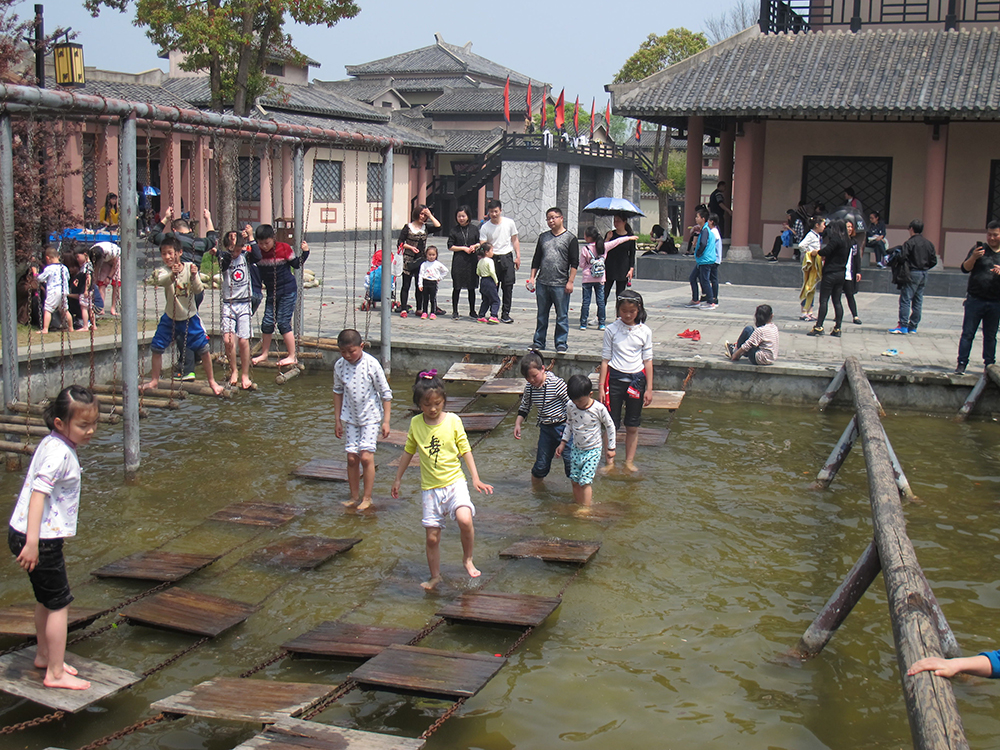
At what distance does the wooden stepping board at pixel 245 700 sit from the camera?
464 centimetres

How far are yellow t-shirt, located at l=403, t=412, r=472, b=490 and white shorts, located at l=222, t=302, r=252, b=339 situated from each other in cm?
520

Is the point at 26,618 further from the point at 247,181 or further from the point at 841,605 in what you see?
the point at 247,181

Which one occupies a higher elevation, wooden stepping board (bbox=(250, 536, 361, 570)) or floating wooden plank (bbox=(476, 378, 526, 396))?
floating wooden plank (bbox=(476, 378, 526, 396))

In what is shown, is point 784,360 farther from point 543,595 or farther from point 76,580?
point 76,580

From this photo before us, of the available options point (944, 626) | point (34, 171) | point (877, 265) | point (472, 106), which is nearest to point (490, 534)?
point (944, 626)

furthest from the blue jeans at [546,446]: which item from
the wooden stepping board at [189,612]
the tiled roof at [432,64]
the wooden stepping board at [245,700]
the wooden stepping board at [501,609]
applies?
the tiled roof at [432,64]

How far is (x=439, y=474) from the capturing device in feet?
21.6

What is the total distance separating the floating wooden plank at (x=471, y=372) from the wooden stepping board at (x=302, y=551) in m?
5.19

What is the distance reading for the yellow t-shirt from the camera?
6590 millimetres

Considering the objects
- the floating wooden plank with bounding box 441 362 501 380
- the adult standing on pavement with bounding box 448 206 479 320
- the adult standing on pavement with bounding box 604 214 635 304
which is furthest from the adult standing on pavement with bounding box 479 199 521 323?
the floating wooden plank with bounding box 441 362 501 380

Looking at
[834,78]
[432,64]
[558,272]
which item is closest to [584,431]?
[558,272]

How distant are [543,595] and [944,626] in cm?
249

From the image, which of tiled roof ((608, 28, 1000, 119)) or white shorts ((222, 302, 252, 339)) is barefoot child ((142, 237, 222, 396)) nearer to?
white shorts ((222, 302, 252, 339))

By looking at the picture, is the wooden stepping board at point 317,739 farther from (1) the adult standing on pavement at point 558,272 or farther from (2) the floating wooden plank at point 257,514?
(1) the adult standing on pavement at point 558,272
